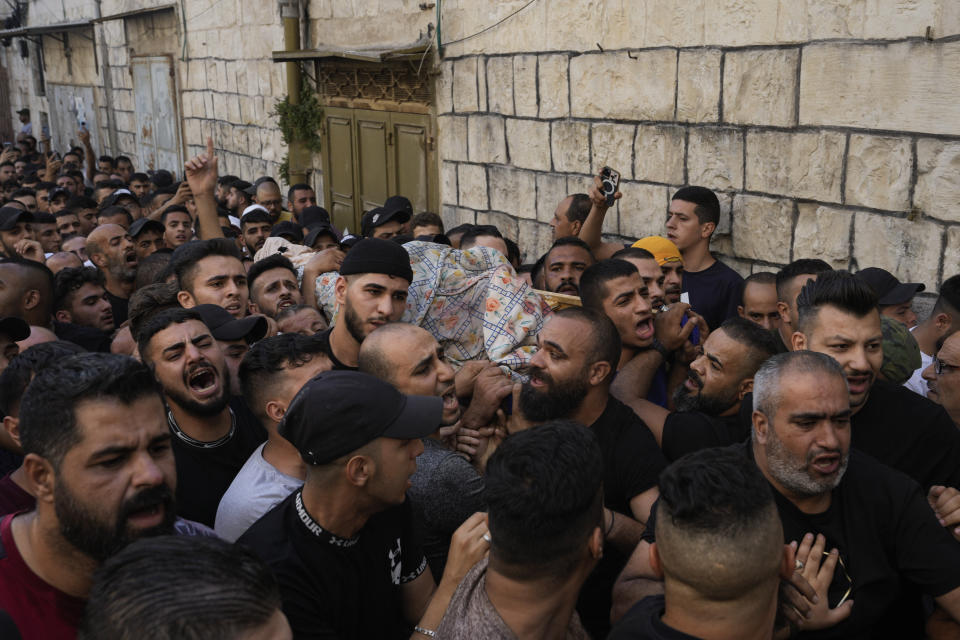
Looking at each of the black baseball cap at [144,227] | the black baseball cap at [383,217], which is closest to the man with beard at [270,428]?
the black baseball cap at [144,227]

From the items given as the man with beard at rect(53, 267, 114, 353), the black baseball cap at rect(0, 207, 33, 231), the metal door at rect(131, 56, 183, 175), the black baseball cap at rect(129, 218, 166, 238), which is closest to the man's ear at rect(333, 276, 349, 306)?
the man with beard at rect(53, 267, 114, 353)

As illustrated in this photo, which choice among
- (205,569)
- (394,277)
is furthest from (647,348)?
(205,569)

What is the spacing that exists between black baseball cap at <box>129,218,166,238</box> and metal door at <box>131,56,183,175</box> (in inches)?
419

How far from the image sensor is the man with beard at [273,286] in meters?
5.37

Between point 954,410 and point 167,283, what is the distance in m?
4.24

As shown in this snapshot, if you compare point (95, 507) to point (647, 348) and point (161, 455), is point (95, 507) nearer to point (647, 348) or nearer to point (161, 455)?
point (161, 455)

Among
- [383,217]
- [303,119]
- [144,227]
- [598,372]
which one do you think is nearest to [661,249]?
[598,372]

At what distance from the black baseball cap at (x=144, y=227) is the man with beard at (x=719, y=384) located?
15.7ft

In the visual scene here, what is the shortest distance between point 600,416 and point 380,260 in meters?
1.56

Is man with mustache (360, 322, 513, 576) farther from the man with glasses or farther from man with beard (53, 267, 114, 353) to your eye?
man with beard (53, 267, 114, 353)

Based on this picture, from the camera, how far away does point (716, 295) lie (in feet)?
18.2

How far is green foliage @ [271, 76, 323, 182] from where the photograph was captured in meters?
11.8

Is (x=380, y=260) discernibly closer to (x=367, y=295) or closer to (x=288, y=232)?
(x=367, y=295)

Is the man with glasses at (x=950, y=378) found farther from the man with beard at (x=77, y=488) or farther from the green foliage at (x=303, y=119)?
the green foliage at (x=303, y=119)
